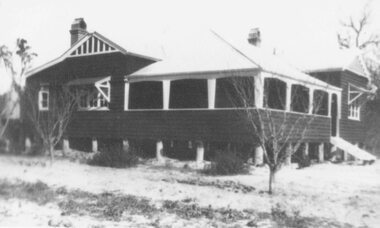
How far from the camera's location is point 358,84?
26875 mm

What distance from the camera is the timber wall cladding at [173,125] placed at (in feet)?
58.8

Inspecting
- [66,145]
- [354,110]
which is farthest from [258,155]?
[354,110]

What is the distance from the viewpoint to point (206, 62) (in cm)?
1919

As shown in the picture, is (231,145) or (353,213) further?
(231,145)

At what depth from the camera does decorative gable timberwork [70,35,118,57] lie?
2108 centimetres

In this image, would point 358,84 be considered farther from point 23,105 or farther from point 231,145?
point 23,105

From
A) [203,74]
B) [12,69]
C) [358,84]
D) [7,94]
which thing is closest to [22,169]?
[7,94]

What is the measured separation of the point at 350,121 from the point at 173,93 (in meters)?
10.3

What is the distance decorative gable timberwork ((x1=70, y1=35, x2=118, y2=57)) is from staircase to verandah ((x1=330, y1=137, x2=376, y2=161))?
432 inches

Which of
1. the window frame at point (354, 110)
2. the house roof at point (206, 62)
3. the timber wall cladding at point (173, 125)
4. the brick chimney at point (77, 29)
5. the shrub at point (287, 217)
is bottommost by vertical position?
the shrub at point (287, 217)

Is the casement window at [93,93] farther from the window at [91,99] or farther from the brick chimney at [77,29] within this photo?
the brick chimney at [77,29]

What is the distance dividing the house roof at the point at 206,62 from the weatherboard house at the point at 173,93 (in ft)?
0.16

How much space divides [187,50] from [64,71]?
579 centimetres

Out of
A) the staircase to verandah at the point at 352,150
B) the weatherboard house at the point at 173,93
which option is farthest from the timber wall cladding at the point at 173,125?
the staircase to verandah at the point at 352,150
